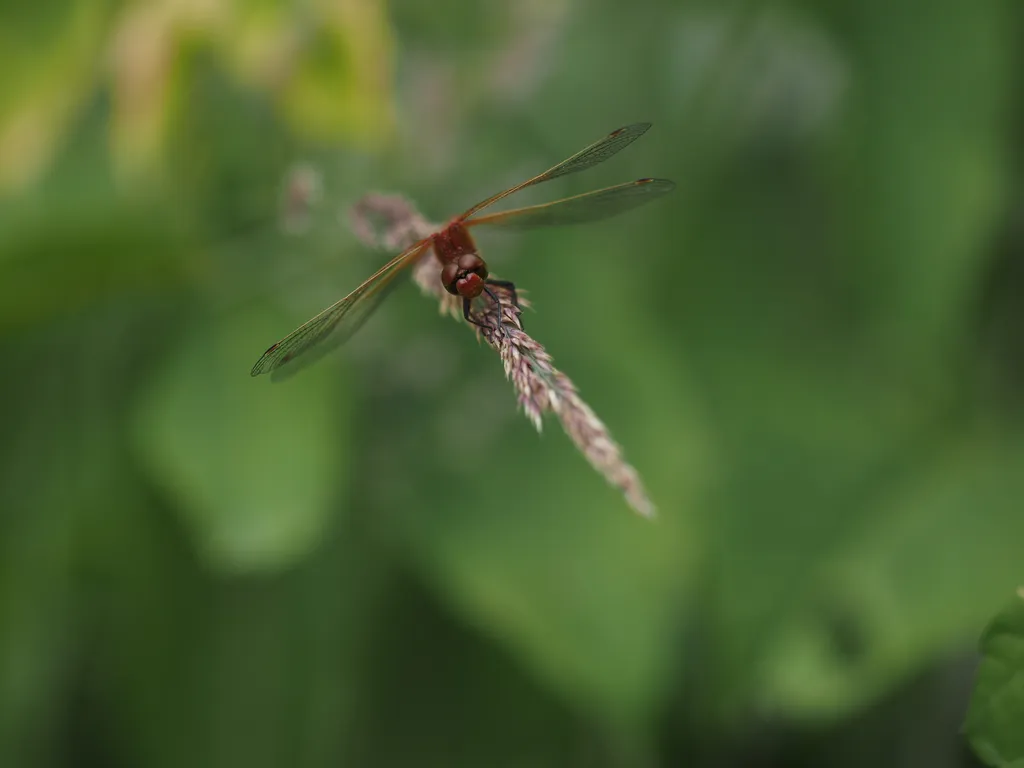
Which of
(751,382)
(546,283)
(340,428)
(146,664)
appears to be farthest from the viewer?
(751,382)

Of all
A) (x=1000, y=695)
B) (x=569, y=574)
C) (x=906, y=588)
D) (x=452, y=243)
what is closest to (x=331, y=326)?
(x=452, y=243)

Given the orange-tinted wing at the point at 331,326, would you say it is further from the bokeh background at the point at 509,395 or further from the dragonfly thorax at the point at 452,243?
the bokeh background at the point at 509,395

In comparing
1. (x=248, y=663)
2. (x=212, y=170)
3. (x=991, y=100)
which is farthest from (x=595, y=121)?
(x=248, y=663)

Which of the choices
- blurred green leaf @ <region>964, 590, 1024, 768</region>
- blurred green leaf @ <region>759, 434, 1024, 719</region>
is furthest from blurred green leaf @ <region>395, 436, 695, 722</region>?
blurred green leaf @ <region>964, 590, 1024, 768</region>

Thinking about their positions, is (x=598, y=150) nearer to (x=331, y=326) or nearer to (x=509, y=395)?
(x=331, y=326)

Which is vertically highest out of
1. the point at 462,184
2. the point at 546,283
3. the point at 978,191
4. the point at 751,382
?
the point at 462,184

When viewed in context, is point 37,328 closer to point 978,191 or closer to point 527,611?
point 527,611

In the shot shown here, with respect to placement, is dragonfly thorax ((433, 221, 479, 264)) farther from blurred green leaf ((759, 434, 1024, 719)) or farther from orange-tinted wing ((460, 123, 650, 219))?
blurred green leaf ((759, 434, 1024, 719))
